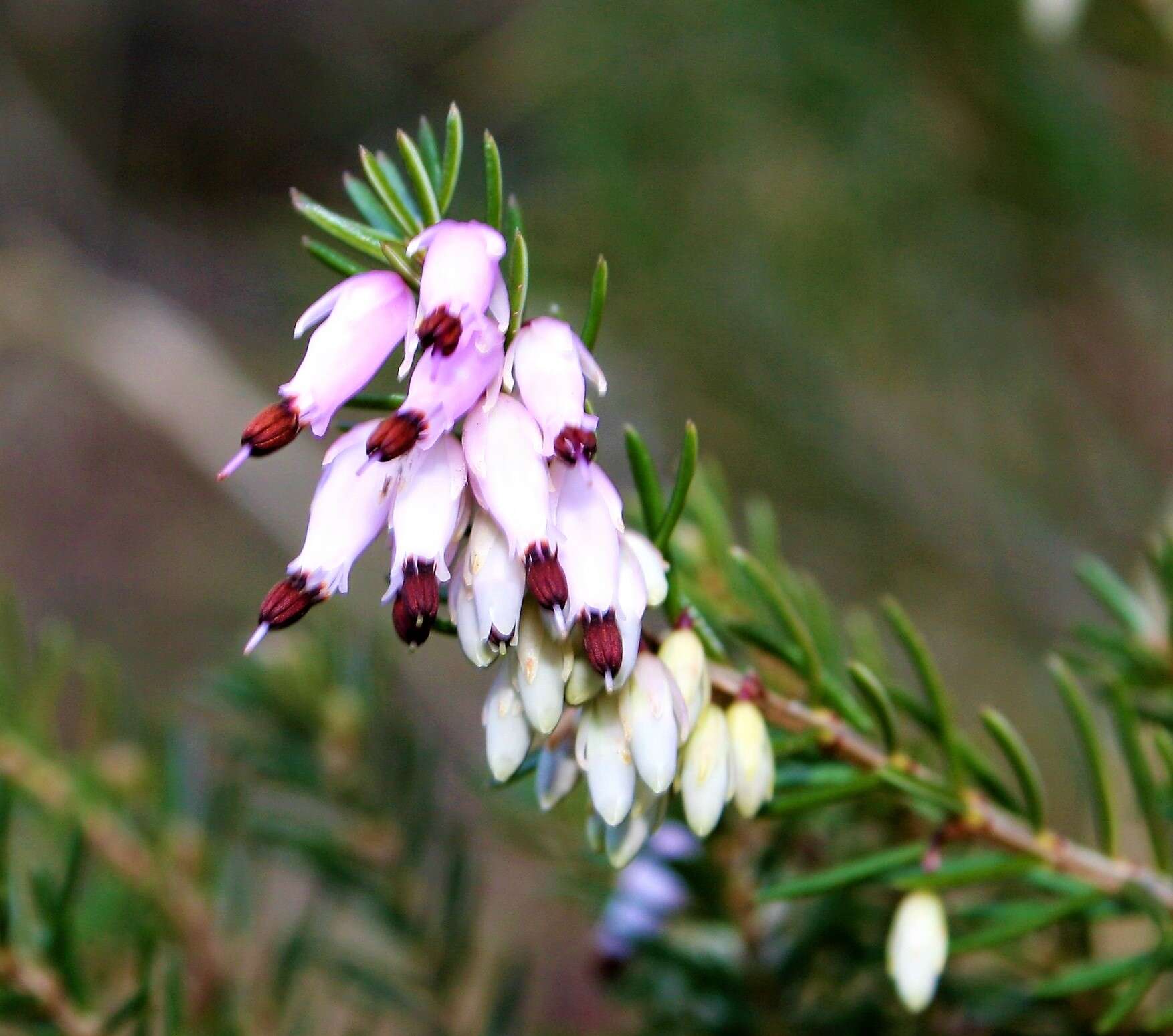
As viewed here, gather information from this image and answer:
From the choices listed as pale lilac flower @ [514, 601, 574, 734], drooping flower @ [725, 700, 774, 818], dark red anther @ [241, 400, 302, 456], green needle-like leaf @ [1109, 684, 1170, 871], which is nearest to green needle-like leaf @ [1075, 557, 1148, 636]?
green needle-like leaf @ [1109, 684, 1170, 871]

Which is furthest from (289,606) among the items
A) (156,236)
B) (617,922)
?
(156,236)

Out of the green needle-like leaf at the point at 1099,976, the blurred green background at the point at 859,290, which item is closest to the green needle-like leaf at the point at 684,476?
the green needle-like leaf at the point at 1099,976

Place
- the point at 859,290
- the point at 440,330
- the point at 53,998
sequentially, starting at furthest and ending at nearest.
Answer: the point at 859,290 < the point at 53,998 < the point at 440,330

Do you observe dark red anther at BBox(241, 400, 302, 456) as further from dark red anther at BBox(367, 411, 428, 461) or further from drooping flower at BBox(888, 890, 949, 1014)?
drooping flower at BBox(888, 890, 949, 1014)

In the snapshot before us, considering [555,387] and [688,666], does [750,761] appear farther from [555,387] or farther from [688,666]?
[555,387]

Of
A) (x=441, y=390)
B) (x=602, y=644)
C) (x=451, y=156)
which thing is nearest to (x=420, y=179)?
(x=451, y=156)

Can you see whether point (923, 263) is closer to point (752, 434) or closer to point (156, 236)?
point (752, 434)

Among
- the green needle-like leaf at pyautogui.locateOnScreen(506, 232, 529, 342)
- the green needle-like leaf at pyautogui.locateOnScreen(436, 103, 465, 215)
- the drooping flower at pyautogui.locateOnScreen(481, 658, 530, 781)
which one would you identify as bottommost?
the drooping flower at pyautogui.locateOnScreen(481, 658, 530, 781)
